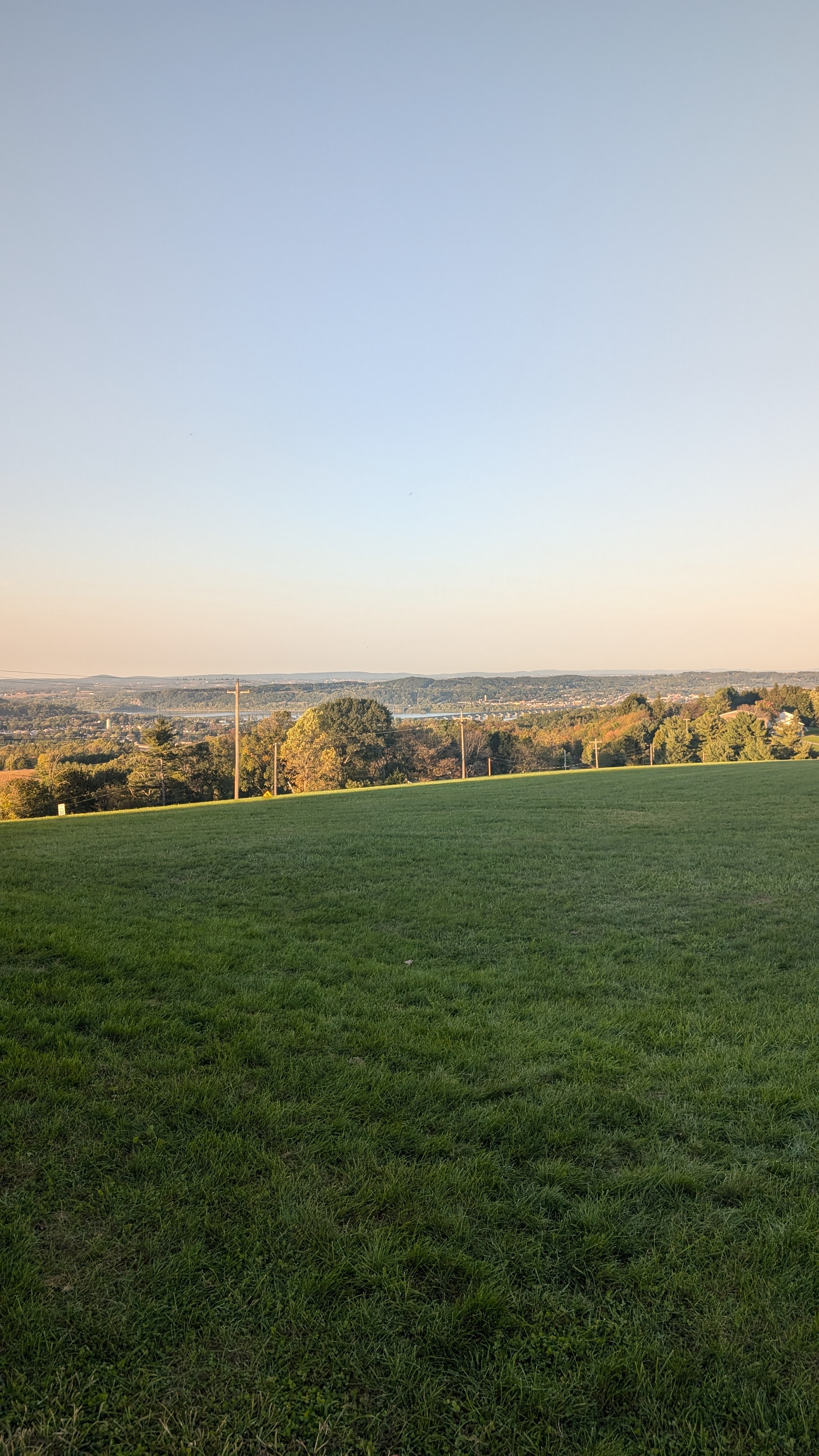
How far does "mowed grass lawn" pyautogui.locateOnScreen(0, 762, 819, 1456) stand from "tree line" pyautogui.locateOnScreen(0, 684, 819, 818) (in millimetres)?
39767

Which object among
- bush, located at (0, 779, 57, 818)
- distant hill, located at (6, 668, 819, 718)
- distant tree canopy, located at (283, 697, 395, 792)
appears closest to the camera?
bush, located at (0, 779, 57, 818)

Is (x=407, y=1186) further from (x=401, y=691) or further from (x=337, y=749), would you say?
(x=401, y=691)

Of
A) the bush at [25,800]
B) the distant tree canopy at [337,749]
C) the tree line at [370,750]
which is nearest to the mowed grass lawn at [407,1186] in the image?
the tree line at [370,750]

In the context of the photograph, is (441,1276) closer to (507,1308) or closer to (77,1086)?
(507,1308)

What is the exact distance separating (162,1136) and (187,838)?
1072cm

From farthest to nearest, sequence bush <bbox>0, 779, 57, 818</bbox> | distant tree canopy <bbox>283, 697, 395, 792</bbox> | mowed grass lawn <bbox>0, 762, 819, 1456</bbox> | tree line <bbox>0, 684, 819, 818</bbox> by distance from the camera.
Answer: distant tree canopy <bbox>283, 697, 395, 792</bbox> < tree line <bbox>0, 684, 819, 818</bbox> < bush <bbox>0, 779, 57, 818</bbox> < mowed grass lawn <bbox>0, 762, 819, 1456</bbox>

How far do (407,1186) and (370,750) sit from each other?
60.6 metres

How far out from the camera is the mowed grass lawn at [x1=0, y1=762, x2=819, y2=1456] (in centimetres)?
215

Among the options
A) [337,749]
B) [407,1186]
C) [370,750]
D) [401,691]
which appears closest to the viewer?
[407,1186]

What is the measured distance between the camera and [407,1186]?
10.2ft

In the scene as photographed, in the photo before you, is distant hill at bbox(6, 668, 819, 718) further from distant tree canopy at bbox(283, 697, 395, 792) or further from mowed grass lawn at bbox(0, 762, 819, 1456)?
mowed grass lawn at bbox(0, 762, 819, 1456)

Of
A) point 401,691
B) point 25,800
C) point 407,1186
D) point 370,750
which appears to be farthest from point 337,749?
point 401,691

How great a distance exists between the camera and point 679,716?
78812 mm

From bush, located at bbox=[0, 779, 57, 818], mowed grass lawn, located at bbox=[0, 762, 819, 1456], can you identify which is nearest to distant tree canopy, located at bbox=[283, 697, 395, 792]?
bush, located at bbox=[0, 779, 57, 818]
